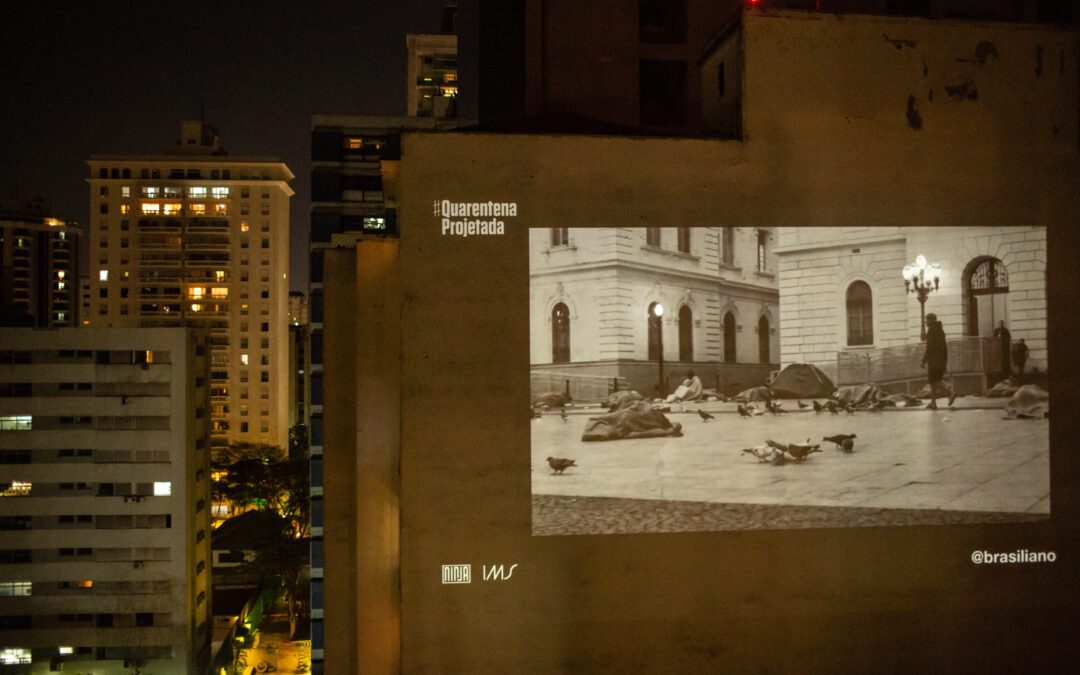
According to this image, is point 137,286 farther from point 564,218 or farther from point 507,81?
point 564,218

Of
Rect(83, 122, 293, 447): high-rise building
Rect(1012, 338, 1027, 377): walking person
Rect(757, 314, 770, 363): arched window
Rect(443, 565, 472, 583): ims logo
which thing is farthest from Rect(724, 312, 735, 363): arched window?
Rect(83, 122, 293, 447): high-rise building

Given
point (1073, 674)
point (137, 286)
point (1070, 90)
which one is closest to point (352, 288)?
point (1070, 90)

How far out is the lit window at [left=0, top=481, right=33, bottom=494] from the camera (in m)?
22.0

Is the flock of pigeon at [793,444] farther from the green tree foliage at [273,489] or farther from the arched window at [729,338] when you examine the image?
the green tree foliage at [273,489]

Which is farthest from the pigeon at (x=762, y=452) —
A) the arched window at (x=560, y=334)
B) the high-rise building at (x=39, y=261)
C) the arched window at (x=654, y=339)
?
the high-rise building at (x=39, y=261)

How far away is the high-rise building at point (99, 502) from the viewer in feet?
71.0

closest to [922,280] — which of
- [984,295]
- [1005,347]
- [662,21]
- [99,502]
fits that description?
[984,295]

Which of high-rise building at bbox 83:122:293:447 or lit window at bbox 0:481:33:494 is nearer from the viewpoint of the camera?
lit window at bbox 0:481:33:494

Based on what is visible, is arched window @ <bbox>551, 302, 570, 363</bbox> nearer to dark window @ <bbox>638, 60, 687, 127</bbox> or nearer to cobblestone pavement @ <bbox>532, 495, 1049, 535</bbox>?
cobblestone pavement @ <bbox>532, 495, 1049, 535</bbox>

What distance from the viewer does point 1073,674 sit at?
7711 mm

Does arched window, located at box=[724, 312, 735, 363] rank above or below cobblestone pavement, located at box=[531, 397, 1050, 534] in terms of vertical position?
above

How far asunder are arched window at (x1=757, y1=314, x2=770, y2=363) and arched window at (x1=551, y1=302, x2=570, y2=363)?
1818mm

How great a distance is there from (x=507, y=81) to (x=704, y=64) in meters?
4.00

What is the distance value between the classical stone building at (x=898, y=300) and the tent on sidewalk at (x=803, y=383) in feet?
0.30
